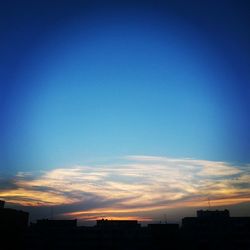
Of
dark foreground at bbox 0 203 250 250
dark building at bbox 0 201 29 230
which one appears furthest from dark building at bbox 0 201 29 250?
dark foreground at bbox 0 203 250 250

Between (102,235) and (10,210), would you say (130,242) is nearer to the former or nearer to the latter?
(102,235)

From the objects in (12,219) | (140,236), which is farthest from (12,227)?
(140,236)

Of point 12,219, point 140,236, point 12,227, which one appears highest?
point 12,219

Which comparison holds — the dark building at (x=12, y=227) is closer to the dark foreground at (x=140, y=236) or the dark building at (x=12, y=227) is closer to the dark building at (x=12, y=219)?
the dark building at (x=12, y=219)

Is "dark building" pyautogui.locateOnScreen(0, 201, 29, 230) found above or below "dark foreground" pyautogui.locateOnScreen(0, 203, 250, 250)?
above

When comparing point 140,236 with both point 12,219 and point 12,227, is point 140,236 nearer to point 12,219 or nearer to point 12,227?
point 12,227

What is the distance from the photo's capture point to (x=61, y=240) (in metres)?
69.8

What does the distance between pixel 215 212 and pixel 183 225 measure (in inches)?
755

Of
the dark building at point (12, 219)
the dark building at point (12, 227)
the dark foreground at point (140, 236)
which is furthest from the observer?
the dark foreground at point (140, 236)

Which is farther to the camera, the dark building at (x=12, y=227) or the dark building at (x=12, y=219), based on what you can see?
the dark building at (x=12, y=219)

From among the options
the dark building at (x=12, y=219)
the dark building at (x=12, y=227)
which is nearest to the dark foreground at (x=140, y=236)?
the dark building at (x=12, y=219)

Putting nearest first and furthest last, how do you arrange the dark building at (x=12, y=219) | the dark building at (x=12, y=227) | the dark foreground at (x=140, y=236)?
1. the dark building at (x=12, y=227)
2. the dark building at (x=12, y=219)
3. the dark foreground at (x=140, y=236)

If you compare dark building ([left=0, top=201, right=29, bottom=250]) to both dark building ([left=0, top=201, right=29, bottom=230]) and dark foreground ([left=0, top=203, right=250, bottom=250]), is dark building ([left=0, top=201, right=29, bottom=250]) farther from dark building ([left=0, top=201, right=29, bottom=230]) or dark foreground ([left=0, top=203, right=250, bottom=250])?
dark foreground ([left=0, top=203, right=250, bottom=250])

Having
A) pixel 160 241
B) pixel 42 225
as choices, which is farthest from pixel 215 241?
pixel 42 225
